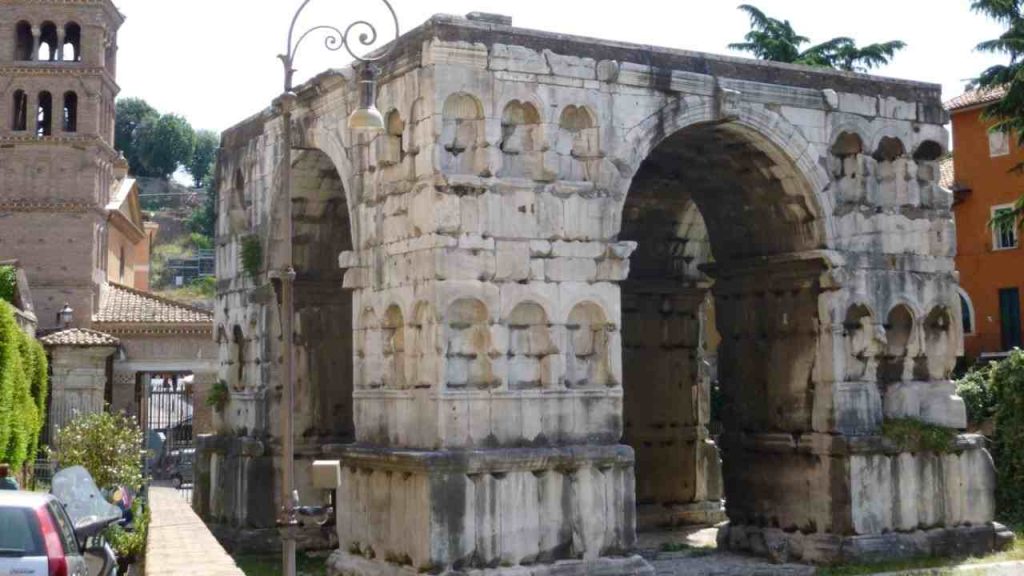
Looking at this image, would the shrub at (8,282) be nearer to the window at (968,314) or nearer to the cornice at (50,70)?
the cornice at (50,70)

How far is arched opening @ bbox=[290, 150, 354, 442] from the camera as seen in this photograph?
60.0ft

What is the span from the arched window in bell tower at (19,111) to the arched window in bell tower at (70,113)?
1.02 meters

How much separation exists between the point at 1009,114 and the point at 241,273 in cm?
1555

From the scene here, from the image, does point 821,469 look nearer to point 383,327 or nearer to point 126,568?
point 383,327

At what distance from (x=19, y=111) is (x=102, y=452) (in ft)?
66.0

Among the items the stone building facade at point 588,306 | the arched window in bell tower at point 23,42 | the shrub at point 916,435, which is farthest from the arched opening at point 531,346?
the arched window in bell tower at point 23,42

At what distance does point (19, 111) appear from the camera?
35188 mm

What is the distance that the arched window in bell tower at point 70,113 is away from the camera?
116 ft

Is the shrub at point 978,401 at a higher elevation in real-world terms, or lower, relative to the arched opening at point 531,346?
lower

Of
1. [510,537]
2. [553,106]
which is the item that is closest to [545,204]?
[553,106]

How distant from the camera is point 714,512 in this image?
20719 mm

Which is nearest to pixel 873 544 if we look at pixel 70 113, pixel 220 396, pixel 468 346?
pixel 468 346

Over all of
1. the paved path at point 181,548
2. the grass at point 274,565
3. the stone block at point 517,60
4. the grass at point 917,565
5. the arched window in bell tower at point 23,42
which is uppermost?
the arched window in bell tower at point 23,42

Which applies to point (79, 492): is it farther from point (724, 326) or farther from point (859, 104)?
point (859, 104)
